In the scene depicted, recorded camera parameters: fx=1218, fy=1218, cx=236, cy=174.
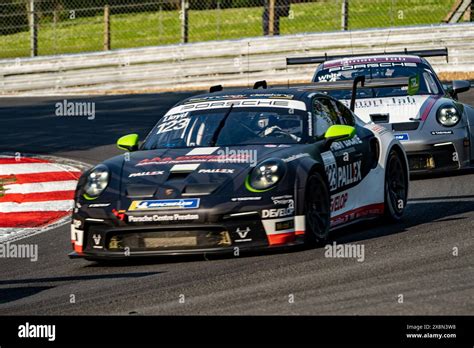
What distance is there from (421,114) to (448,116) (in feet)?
0.99

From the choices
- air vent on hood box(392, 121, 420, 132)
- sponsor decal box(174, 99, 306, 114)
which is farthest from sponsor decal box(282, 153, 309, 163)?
air vent on hood box(392, 121, 420, 132)

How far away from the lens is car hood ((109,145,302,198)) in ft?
28.0

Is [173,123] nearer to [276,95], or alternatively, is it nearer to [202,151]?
[202,151]

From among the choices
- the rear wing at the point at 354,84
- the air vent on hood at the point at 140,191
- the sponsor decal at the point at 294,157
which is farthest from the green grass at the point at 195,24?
the air vent on hood at the point at 140,191

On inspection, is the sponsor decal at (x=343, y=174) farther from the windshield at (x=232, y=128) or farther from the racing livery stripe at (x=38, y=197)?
the racing livery stripe at (x=38, y=197)

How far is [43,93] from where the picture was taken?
1028 inches

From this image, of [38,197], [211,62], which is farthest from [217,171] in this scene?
[211,62]

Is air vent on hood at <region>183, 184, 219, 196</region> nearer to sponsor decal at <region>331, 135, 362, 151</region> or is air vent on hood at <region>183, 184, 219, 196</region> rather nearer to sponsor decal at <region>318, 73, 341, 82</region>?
sponsor decal at <region>331, 135, 362, 151</region>

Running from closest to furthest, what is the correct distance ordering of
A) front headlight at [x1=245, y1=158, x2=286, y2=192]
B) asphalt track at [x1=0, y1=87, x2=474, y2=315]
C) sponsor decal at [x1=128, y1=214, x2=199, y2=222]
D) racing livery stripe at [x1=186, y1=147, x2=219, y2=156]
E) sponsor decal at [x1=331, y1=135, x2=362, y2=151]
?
asphalt track at [x1=0, y1=87, x2=474, y2=315]
sponsor decal at [x1=128, y1=214, x2=199, y2=222]
front headlight at [x1=245, y1=158, x2=286, y2=192]
racing livery stripe at [x1=186, y1=147, x2=219, y2=156]
sponsor decal at [x1=331, y1=135, x2=362, y2=151]

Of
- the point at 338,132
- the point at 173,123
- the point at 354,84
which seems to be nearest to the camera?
the point at 338,132

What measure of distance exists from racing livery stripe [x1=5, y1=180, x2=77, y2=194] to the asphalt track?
2459 mm

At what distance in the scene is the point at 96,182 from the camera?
348 inches
